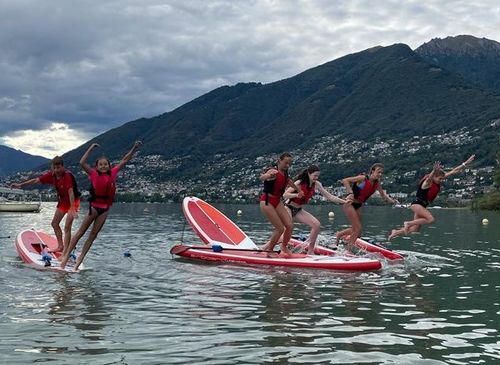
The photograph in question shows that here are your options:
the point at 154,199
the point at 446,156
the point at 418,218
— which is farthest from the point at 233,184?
the point at 418,218

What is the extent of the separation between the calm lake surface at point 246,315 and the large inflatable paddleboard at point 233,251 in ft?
1.97

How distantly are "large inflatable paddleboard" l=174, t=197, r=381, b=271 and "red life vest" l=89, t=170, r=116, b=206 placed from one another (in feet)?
15.1

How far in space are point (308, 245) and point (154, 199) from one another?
465ft

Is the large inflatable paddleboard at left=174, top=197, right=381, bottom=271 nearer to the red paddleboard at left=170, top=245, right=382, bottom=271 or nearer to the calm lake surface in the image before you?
the red paddleboard at left=170, top=245, right=382, bottom=271

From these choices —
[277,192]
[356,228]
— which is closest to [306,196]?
[277,192]

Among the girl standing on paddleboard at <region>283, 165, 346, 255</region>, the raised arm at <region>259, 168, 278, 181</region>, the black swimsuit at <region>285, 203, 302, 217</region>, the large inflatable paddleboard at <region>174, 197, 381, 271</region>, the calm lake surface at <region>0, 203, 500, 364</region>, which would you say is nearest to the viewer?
the calm lake surface at <region>0, 203, 500, 364</region>

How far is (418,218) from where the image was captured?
17766mm

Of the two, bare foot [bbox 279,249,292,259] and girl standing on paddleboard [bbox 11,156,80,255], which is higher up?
girl standing on paddleboard [bbox 11,156,80,255]

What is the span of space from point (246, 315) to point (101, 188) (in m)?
5.21

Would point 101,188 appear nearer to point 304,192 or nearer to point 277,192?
point 277,192

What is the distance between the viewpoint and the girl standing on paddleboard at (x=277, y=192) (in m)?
14.7

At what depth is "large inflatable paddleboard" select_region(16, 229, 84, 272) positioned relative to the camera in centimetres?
1391

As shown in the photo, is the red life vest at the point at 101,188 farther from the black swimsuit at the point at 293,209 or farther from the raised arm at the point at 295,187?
the black swimsuit at the point at 293,209

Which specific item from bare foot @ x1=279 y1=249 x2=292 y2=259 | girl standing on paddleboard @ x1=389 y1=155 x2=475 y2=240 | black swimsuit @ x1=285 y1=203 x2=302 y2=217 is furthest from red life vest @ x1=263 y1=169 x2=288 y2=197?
girl standing on paddleboard @ x1=389 y1=155 x2=475 y2=240
